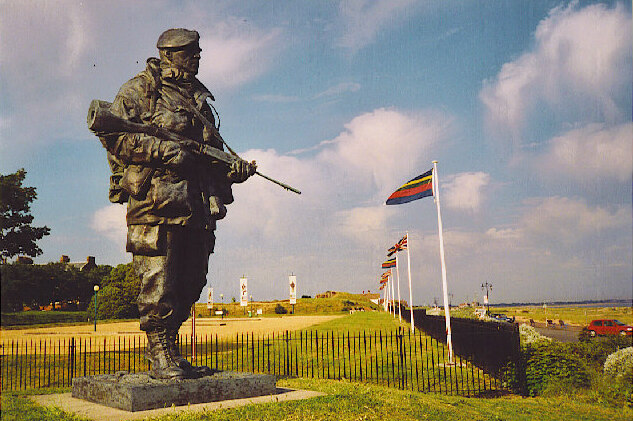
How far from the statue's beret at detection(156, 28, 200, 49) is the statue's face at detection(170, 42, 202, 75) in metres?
0.06

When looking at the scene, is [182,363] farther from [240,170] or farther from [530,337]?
[530,337]

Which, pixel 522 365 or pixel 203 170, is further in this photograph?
pixel 522 365

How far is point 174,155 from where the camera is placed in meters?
5.21

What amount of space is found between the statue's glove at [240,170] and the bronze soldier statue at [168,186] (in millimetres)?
11

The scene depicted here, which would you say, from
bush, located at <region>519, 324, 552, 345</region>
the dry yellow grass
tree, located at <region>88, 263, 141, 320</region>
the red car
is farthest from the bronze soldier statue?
tree, located at <region>88, 263, 141, 320</region>

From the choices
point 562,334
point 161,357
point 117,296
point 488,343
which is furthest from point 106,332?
point 562,334

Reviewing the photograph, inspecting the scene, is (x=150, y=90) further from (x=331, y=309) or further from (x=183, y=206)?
(x=331, y=309)

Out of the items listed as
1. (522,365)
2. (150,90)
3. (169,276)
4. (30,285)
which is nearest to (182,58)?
(150,90)

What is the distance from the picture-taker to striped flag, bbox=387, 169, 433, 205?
54.0 ft

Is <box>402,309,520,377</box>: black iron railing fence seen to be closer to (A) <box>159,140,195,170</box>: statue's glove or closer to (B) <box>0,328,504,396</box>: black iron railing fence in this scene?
(B) <box>0,328,504,396</box>: black iron railing fence

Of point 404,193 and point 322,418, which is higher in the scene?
point 404,193

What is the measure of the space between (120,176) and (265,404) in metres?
2.75

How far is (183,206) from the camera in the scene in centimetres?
534

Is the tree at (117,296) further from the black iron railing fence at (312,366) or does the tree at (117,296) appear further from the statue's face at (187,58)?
the statue's face at (187,58)
